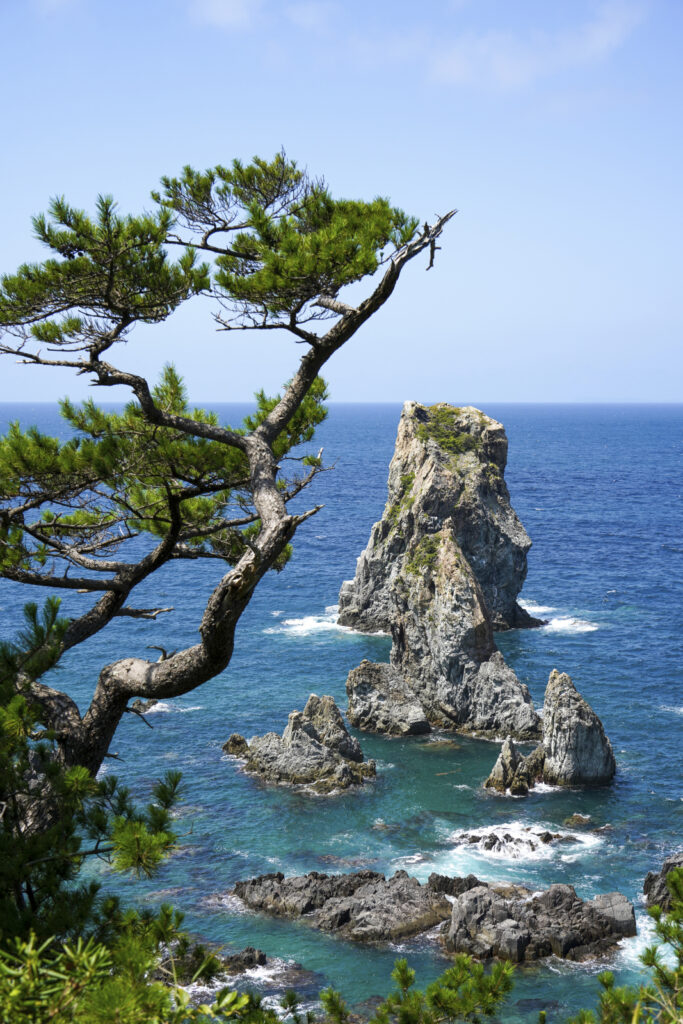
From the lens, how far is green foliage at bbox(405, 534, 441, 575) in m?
51.2

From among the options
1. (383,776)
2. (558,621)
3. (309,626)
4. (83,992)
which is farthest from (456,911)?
(558,621)

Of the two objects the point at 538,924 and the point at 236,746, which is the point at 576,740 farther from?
the point at 236,746

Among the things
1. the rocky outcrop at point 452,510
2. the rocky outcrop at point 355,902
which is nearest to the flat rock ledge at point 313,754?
the rocky outcrop at point 355,902

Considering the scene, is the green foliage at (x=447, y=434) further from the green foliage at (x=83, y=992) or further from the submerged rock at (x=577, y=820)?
the green foliage at (x=83, y=992)

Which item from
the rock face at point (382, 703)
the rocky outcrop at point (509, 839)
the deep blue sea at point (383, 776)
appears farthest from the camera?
the rock face at point (382, 703)

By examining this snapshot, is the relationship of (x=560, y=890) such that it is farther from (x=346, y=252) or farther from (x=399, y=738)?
(x=346, y=252)

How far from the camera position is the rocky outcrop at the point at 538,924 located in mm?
27125

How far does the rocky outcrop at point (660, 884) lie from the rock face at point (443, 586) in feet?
47.9

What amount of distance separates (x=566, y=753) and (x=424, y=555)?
52.5ft

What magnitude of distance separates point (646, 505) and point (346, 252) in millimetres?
120712

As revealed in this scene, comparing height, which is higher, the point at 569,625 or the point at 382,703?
the point at 569,625

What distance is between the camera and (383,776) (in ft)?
134

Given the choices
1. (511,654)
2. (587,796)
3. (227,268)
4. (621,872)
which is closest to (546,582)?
(511,654)

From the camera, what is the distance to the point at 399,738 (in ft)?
150
